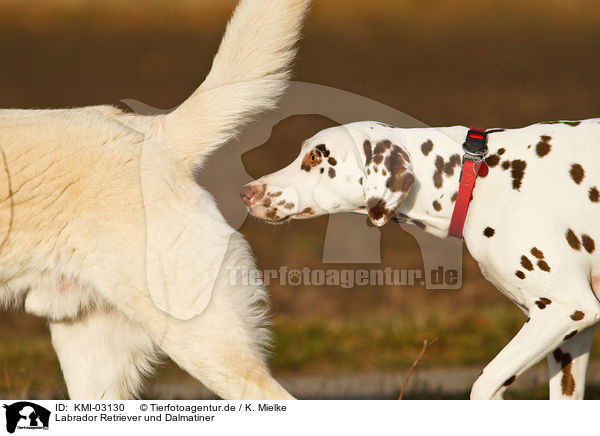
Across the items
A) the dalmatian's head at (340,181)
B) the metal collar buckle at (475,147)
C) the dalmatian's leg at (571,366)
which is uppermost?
the metal collar buckle at (475,147)

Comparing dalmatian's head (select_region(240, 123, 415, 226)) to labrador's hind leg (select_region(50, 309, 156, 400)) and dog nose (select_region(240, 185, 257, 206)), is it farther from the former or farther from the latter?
labrador's hind leg (select_region(50, 309, 156, 400))

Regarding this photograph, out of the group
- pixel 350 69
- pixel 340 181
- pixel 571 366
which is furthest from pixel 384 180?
pixel 350 69

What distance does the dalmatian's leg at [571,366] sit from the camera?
3.18 metres

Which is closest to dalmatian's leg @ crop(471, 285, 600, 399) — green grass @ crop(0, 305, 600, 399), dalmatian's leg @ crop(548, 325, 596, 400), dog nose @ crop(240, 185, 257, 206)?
dalmatian's leg @ crop(548, 325, 596, 400)

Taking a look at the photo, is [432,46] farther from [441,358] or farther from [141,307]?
[141,307]

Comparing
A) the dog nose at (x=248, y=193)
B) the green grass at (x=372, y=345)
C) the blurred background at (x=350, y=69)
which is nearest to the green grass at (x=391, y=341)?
the green grass at (x=372, y=345)

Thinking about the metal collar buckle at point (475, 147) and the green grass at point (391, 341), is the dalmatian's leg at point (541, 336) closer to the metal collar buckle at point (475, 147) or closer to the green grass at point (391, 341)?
the metal collar buckle at point (475, 147)

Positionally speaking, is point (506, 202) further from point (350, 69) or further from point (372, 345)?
point (350, 69)

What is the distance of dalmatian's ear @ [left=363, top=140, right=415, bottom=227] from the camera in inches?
120
